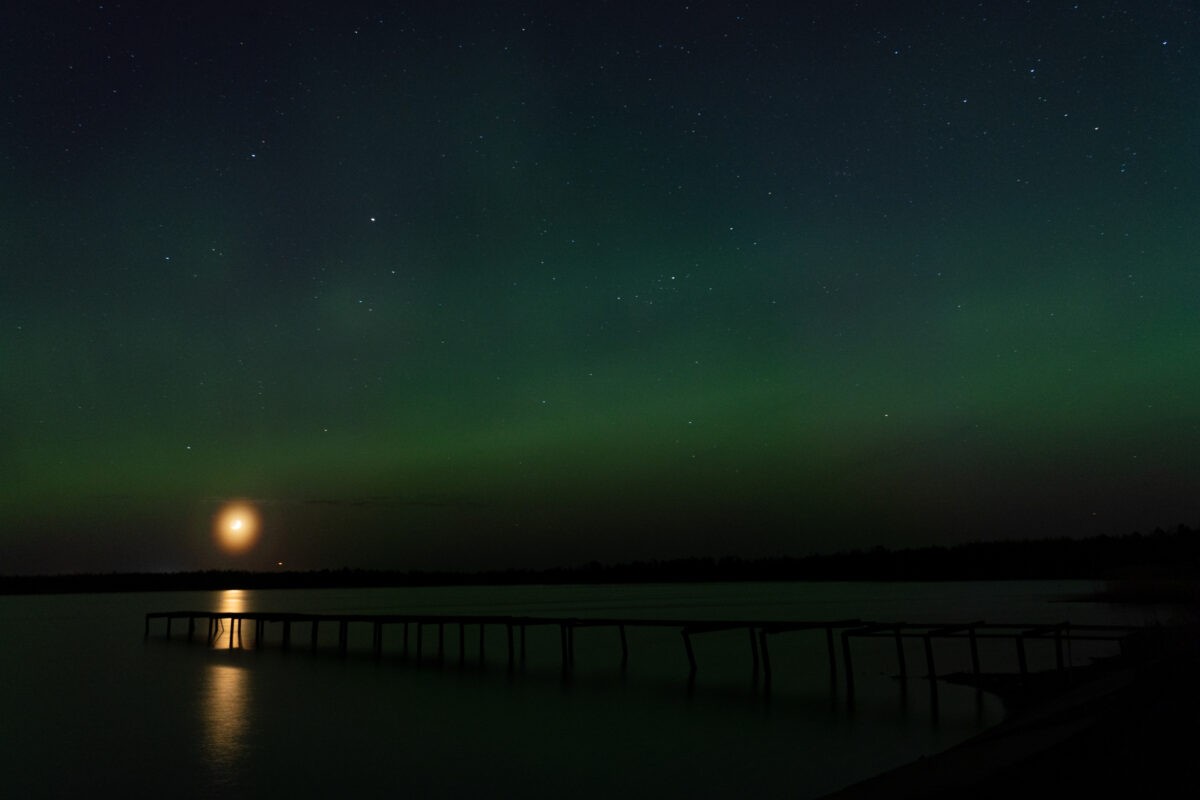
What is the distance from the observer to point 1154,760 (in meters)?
8.20

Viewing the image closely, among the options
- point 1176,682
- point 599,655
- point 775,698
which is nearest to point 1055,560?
point 599,655

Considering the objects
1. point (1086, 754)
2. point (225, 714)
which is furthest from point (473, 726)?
point (1086, 754)

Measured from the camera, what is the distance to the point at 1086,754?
862cm

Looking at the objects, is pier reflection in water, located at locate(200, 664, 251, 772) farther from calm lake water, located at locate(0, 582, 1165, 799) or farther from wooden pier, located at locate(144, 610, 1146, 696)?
wooden pier, located at locate(144, 610, 1146, 696)

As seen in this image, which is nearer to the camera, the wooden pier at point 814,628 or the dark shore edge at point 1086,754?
the dark shore edge at point 1086,754

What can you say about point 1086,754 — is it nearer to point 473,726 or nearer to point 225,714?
point 473,726

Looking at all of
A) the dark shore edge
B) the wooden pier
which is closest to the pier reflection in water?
the wooden pier

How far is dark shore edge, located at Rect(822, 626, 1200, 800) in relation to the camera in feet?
25.4

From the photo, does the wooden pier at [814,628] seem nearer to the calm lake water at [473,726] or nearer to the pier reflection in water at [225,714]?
the calm lake water at [473,726]

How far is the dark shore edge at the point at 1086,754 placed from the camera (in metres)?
7.73

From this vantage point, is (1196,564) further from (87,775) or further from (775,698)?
(87,775)

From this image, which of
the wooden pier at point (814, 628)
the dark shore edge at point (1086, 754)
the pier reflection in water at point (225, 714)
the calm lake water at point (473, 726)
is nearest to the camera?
the dark shore edge at point (1086, 754)

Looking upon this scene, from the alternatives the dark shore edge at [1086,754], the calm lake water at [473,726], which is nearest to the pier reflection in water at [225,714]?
the calm lake water at [473,726]

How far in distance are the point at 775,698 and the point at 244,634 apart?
44802 millimetres
